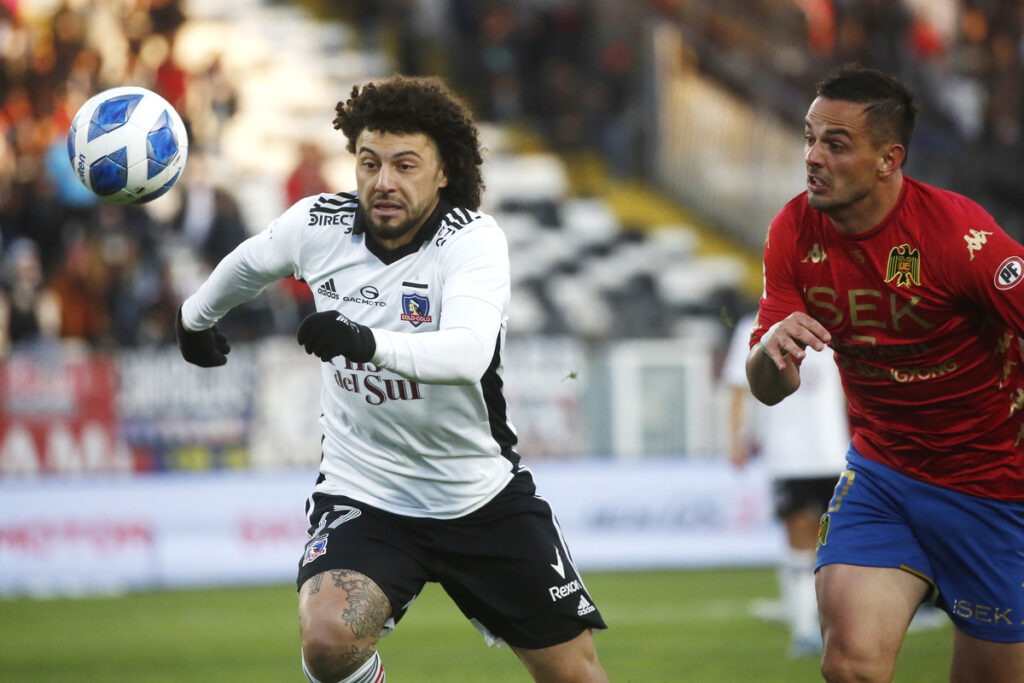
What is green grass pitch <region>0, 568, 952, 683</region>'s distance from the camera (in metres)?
7.93

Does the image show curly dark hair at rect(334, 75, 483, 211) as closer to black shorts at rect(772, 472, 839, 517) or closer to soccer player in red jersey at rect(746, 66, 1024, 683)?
soccer player in red jersey at rect(746, 66, 1024, 683)

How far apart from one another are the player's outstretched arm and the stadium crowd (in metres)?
8.99

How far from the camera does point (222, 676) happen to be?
795cm

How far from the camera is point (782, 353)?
4445mm

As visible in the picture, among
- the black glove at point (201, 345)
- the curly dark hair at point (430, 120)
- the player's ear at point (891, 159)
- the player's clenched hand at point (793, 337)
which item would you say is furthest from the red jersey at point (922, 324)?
the black glove at point (201, 345)

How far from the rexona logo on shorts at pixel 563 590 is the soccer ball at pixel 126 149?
214cm

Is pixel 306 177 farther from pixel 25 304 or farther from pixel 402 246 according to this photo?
pixel 402 246

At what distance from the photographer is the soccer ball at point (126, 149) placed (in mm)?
5117

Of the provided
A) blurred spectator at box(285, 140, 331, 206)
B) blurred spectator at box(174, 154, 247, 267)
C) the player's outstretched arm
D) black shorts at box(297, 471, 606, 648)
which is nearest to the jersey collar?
black shorts at box(297, 471, 606, 648)

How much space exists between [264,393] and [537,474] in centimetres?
261

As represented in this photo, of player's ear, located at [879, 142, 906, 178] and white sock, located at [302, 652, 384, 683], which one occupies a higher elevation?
player's ear, located at [879, 142, 906, 178]

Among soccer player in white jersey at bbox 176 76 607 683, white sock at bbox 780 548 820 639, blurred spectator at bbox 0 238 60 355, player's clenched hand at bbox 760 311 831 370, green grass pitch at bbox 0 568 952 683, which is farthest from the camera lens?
blurred spectator at bbox 0 238 60 355

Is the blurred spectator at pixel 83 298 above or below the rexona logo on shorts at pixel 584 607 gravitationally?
above

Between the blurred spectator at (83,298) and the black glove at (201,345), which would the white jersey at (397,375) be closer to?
the black glove at (201,345)
